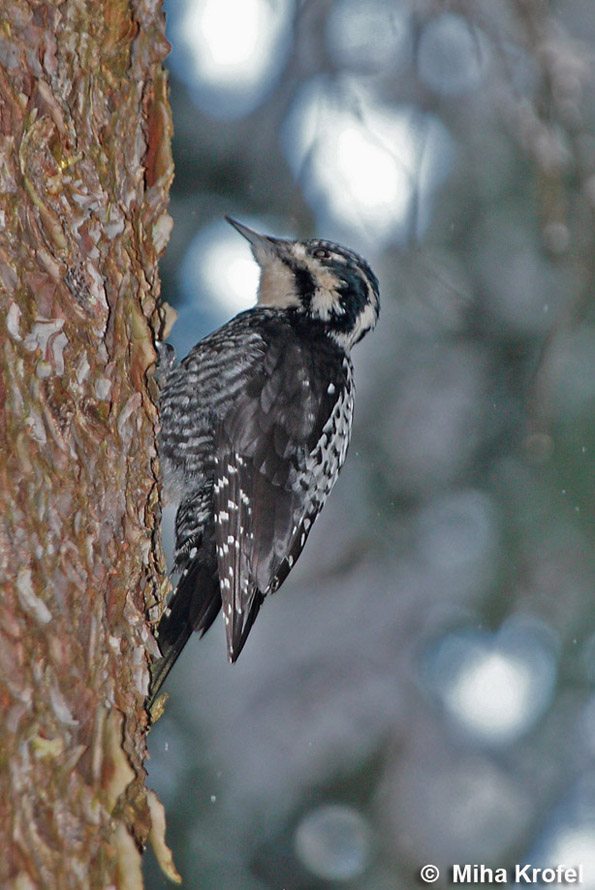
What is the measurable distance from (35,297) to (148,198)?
21.5 inches

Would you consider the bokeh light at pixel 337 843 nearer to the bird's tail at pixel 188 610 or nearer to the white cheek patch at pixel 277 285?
the bird's tail at pixel 188 610

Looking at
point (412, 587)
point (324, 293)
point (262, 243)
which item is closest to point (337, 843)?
point (412, 587)

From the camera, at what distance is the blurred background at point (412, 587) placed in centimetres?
310

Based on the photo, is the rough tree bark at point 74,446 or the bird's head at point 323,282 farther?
the bird's head at point 323,282

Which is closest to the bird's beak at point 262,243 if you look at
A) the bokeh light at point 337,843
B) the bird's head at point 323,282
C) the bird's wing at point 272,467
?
the bird's head at point 323,282

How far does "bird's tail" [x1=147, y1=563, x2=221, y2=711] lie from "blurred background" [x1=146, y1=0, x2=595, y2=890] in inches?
Result: 40.6

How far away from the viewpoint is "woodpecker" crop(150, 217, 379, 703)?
2.40 metres

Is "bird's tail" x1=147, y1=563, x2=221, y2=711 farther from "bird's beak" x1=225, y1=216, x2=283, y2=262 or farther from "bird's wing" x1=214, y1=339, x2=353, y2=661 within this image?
"bird's beak" x1=225, y1=216, x2=283, y2=262

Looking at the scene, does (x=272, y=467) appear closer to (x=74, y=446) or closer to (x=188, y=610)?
(x=188, y=610)

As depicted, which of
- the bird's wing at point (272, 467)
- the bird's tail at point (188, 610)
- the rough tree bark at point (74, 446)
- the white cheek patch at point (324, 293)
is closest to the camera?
the rough tree bark at point (74, 446)

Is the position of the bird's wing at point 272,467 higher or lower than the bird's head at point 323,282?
lower

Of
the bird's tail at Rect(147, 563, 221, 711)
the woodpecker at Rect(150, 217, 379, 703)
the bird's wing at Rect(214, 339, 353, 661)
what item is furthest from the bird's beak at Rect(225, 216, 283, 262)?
the bird's tail at Rect(147, 563, 221, 711)

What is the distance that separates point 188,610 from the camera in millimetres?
2404

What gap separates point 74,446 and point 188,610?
40.2 inches
